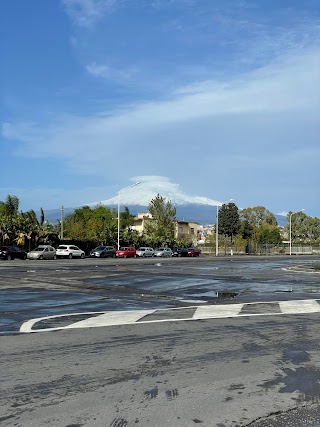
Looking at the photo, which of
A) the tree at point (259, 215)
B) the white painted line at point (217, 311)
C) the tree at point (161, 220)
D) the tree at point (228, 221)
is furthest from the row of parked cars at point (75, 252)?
the tree at point (259, 215)

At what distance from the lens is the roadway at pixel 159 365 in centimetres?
509

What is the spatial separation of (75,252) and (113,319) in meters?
48.5

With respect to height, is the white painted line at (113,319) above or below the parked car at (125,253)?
→ below

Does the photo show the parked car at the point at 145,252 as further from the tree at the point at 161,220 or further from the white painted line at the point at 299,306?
the white painted line at the point at 299,306

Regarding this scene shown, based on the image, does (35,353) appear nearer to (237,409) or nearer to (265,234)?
(237,409)

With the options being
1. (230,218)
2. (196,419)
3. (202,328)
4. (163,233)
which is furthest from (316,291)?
(230,218)

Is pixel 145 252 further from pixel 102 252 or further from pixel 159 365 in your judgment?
pixel 159 365

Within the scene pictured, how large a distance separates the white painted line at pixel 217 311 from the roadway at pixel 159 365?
3cm

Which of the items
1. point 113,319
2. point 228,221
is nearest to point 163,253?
point 228,221

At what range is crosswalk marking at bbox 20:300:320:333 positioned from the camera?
33.8 feet

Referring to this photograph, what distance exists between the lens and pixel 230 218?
317 feet

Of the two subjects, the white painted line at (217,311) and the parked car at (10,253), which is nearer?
the white painted line at (217,311)

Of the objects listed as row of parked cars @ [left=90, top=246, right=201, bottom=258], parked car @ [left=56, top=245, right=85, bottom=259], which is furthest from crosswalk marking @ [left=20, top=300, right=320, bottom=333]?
row of parked cars @ [left=90, top=246, right=201, bottom=258]

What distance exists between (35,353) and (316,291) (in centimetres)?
1308
